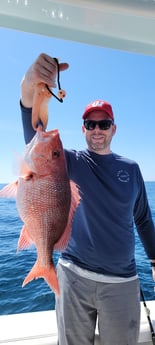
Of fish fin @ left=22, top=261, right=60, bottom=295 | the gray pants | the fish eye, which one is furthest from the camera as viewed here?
the gray pants

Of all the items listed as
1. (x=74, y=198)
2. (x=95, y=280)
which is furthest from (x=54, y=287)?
(x=95, y=280)

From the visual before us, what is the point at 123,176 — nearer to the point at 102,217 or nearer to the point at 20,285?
the point at 102,217

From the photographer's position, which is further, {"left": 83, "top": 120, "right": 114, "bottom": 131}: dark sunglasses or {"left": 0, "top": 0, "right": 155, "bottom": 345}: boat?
{"left": 83, "top": 120, "right": 114, "bottom": 131}: dark sunglasses

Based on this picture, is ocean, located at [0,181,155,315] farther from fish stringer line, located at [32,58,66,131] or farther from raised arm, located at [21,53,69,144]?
fish stringer line, located at [32,58,66,131]

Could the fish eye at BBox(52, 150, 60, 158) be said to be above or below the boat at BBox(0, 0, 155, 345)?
below

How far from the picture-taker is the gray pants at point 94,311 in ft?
4.95

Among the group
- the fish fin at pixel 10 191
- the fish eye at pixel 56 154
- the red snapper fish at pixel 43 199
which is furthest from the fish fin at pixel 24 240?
the fish eye at pixel 56 154

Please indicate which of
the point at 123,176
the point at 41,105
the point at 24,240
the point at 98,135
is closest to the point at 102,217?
the point at 123,176

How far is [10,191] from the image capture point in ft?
3.70

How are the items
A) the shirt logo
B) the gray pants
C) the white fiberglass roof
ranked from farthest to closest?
the shirt logo → the gray pants → the white fiberglass roof

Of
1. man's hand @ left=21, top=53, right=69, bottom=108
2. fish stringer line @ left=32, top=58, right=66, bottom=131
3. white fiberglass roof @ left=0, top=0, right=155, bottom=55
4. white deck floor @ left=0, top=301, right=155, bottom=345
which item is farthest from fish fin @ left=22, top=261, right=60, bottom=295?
white fiberglass roof @ left=0, top=0, right=155, bottom=55

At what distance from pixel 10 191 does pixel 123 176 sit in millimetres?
801

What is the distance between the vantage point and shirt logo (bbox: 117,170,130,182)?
1.72 meters

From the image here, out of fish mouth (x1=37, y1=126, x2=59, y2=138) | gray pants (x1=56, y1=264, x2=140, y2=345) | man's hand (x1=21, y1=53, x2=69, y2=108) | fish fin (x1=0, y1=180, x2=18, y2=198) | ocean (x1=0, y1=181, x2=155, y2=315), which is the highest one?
man's hand (x1=21, y1=53, x2=69, y2=108)
